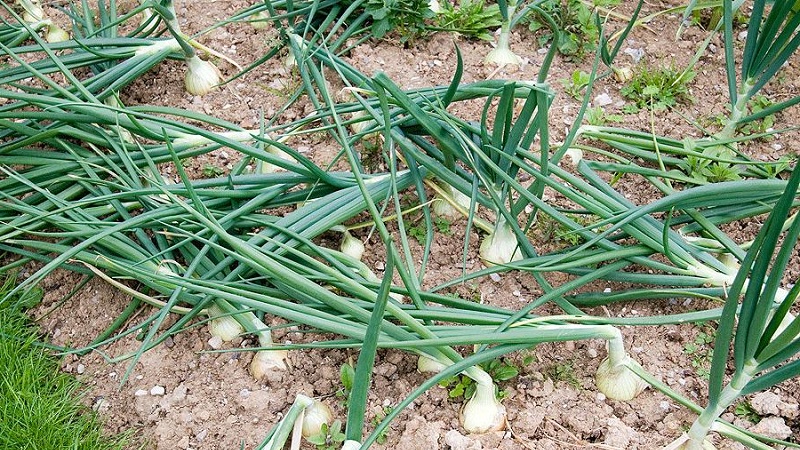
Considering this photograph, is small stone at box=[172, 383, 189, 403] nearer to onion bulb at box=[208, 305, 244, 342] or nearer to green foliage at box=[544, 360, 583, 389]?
onion bulb at box=[208, 305, 244, 342]

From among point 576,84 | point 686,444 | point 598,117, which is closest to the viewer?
point 686,444

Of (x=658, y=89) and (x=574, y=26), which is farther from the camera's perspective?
(x=574, y=26)

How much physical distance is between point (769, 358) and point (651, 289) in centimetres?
41

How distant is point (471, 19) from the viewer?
2.26m

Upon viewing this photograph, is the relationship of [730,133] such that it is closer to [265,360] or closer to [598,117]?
[598,117]

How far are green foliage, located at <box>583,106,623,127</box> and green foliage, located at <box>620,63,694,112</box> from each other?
6cm

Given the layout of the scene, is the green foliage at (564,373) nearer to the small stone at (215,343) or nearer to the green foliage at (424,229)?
the green foliage at (424,229)

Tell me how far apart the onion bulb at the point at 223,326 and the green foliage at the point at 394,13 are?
94 centimetres

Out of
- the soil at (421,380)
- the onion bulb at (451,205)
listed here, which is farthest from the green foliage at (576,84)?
the onion bulb at (451,205)

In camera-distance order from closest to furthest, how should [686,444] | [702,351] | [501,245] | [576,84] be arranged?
[686,444], [702,351], [501,245], [576,84]

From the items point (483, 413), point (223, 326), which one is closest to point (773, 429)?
point (483, 413)

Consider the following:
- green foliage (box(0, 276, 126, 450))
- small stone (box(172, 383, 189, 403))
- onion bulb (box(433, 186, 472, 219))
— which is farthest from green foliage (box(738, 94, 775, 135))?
green foliage (box(0, 276, 126, 450))

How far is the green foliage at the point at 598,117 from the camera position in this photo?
6.49 ft

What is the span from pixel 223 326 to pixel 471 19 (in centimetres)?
117
